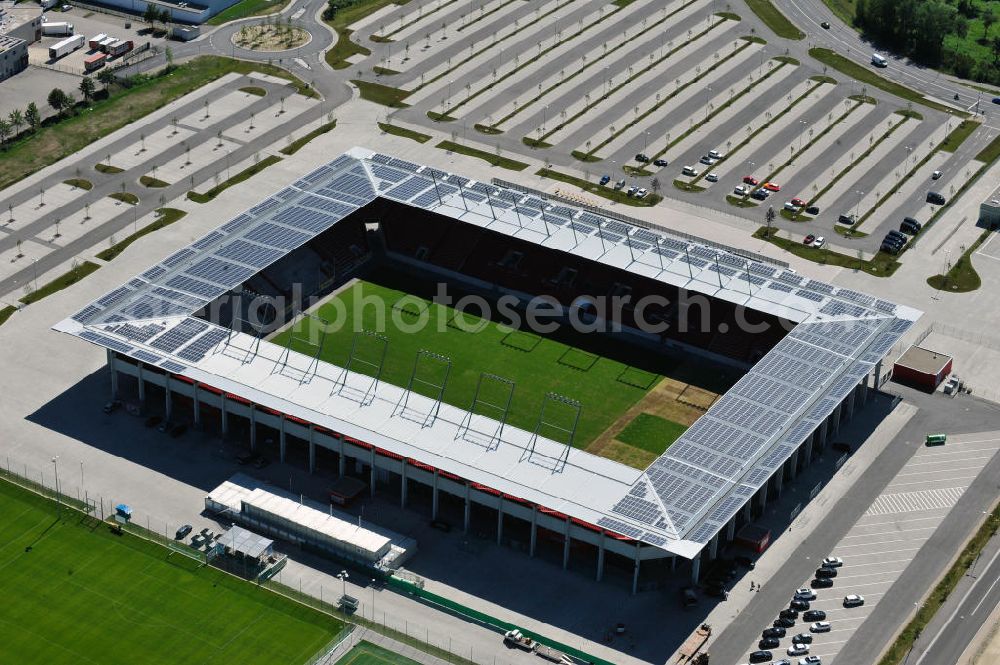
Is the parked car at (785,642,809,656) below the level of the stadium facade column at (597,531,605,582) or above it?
below

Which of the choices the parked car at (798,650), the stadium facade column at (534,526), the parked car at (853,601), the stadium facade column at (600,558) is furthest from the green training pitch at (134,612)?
the parked car at (853,601)

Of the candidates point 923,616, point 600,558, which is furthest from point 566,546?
point 923,616

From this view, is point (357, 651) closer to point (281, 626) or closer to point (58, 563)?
point (281, 626)

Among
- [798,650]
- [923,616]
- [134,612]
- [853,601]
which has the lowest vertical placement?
[134,612]

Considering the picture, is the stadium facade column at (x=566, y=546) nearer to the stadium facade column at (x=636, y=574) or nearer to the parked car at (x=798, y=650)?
the stadium facade column at (x=636, y=574)

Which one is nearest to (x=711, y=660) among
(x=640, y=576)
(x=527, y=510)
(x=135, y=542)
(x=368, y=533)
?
(x=640, y=576)

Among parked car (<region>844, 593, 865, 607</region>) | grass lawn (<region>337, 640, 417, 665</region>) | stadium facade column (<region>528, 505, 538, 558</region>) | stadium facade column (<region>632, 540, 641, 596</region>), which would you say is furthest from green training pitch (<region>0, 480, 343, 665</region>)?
parked car (<region>844, 593, 865, 607</region>)

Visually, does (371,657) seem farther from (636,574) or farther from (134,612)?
(636,574)

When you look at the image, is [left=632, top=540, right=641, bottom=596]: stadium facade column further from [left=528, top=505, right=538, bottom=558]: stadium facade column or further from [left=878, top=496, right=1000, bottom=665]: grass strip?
[left=878, top=496, right=1000, bottom=665]: grass strip
